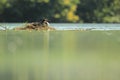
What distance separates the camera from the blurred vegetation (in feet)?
247

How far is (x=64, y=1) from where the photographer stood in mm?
80812

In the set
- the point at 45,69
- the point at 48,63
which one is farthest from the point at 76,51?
the point at 45,69

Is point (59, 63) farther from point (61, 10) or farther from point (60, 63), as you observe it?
point (61, 10)

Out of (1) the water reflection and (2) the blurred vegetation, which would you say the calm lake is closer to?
(1) the water reflection

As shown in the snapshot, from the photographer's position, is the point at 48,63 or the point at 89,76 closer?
the point at 89,76

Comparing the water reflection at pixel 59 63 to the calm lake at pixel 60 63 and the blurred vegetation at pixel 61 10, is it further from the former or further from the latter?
the blurred vegetation at pixel 61 10

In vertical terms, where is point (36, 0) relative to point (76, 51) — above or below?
below

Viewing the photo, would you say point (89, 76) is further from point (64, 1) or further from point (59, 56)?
point (64, 1)

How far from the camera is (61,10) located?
259 feet

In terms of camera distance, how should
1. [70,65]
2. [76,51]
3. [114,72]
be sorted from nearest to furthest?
[114,72] < [70,65] < [76,51]

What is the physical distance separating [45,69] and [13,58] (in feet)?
9.61

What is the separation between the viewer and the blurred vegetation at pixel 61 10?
7531cm

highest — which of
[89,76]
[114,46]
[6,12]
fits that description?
[89,76]

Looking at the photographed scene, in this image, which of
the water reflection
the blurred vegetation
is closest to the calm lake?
the water reflection
